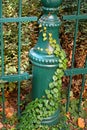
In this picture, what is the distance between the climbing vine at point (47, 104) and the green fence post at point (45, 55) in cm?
5

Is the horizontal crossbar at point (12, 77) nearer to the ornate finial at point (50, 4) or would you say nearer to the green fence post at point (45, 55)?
the green fence post at point (45, 55)

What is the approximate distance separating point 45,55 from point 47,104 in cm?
50

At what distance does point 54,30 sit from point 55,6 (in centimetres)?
21

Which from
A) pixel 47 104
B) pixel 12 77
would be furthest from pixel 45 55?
pixel 47 104

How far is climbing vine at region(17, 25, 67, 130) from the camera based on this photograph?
277cm

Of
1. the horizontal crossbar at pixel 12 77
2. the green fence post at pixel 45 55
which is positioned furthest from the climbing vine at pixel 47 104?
the horizontal crossbar at pixel 12 77

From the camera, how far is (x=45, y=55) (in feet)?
8.90

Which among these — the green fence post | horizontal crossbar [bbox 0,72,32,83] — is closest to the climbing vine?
the green fence post

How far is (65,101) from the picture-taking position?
139 inches

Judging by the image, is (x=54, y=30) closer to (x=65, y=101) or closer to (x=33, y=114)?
(x=33, y=114)

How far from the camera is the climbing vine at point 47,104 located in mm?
2767

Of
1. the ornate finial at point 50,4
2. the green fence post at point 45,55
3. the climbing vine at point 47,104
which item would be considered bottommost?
the climbing vine at point 47,104

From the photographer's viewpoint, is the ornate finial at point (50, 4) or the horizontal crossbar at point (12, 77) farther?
the horizontal crossbar at point (12, 77)

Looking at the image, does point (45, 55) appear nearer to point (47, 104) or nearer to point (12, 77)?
point (12, 77)
